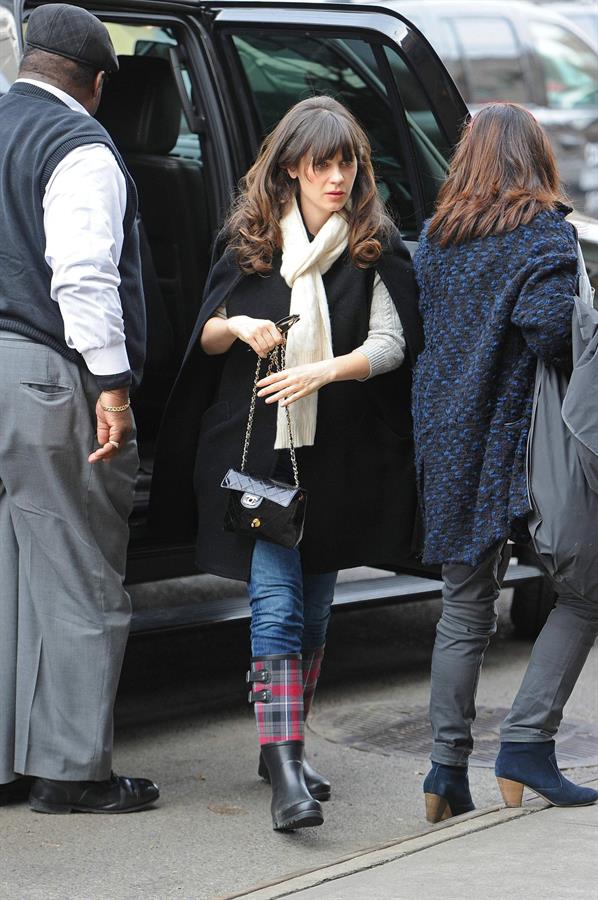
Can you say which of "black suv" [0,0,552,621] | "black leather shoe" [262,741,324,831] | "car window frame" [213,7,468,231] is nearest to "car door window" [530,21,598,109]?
"black suv" [0,0,552,621]

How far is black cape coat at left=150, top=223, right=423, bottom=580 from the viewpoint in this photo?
3781 mm

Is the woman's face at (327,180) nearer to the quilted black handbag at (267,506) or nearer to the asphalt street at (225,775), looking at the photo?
the quilted black handbag at (267,506)

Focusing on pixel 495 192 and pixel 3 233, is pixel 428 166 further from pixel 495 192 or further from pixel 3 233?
pixel 3 233

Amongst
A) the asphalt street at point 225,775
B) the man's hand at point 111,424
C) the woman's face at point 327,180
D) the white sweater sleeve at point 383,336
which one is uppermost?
the woman's face at point 327,180

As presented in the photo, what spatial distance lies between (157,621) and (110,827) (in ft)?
2.87

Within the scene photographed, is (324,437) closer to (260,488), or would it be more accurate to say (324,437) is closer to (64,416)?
(260,488)

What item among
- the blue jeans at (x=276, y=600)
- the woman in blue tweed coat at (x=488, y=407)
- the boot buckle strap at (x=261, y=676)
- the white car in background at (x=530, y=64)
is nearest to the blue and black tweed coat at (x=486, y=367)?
the woman in blue tweed coat at (x=488, y=407)

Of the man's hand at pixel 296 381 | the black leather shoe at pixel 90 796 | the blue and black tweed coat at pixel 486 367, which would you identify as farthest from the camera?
the black leather shoe at pixel 90 796

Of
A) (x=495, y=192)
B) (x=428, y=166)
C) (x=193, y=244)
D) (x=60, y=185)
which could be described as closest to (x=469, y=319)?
(x=495, y=192)

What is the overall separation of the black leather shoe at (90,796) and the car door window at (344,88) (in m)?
1.90

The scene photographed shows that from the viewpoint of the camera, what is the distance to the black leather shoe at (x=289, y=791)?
11.7 feet

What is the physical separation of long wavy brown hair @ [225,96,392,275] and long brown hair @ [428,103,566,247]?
0.23 m

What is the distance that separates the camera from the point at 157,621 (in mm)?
4578

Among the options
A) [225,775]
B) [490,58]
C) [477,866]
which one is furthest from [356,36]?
[490,58]
